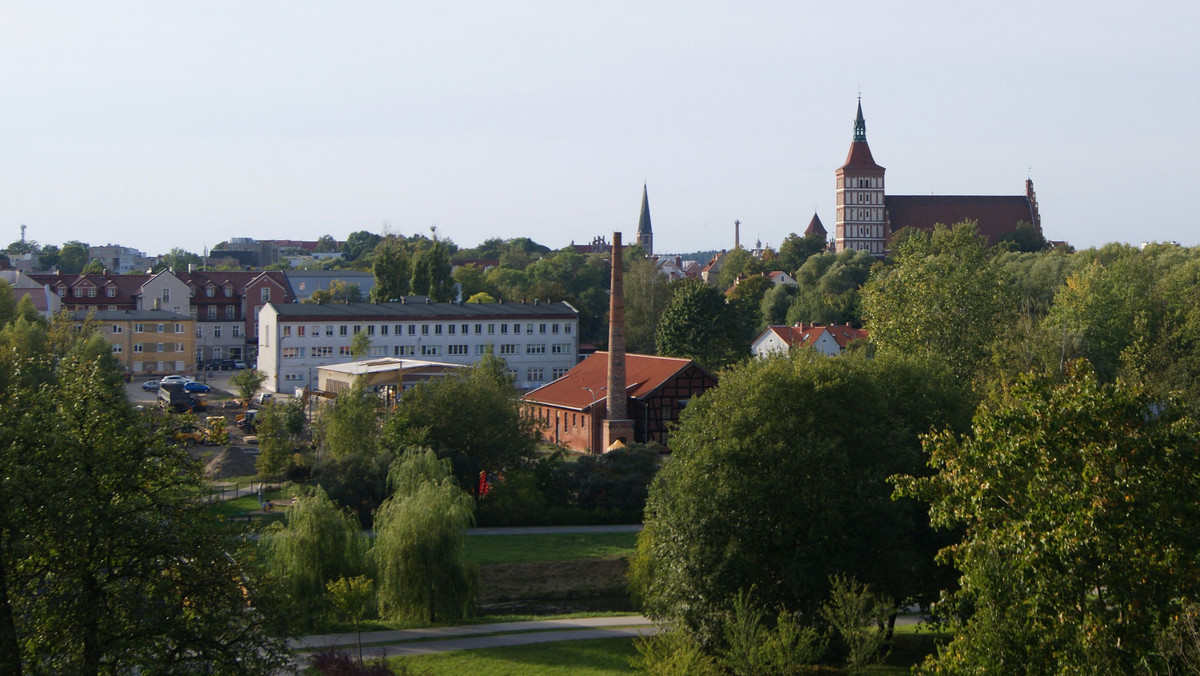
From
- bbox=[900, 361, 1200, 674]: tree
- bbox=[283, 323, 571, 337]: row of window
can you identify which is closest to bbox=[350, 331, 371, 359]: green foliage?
bbox=[283, 323, 571, 337]: row of window

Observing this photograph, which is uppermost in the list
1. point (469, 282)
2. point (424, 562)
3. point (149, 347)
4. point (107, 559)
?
point (469, 282)

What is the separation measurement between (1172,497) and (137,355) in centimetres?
7191

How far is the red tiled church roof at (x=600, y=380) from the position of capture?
5253cm

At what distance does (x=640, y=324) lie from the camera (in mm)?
84438

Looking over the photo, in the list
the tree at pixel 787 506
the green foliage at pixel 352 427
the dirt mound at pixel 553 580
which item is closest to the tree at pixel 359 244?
the green foliage at pixel 352 427

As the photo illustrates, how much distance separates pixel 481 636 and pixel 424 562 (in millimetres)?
2792

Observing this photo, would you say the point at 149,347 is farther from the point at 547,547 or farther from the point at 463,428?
the point at 547,547

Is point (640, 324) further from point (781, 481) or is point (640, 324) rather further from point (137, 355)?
point (781, 481)

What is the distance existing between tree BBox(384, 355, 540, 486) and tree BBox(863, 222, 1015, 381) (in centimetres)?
1473

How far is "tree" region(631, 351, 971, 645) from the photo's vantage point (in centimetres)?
2117

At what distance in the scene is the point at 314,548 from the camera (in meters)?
26.2

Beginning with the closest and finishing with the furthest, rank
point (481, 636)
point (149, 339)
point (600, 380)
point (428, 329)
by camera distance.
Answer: point (481, 636) → point (600, 380) → point (428, 329) → point (149, 339)

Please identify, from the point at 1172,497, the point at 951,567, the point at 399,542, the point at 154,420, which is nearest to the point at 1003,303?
the point at 951,567

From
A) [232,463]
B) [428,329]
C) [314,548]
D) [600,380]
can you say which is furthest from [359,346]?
[314,548]
